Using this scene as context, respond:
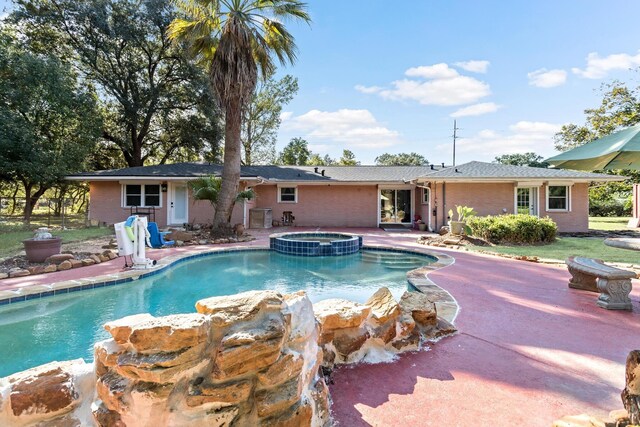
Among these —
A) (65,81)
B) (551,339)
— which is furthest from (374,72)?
(551,339)

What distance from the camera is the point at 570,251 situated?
10078mm

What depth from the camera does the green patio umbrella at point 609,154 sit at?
308cm

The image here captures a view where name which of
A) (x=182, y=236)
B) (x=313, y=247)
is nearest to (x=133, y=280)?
(x=182, y=236)

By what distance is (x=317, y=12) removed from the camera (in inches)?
517

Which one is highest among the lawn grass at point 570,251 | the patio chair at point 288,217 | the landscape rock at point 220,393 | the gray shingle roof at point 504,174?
the gray shingle roof at point 504,174

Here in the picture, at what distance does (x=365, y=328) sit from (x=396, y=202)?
54.3 feet

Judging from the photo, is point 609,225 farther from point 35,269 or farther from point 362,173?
point 35,269

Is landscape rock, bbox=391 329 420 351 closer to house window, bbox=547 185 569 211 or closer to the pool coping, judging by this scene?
the pool coping

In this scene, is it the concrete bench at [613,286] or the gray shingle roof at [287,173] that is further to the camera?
the gray shingle roof at [287,173]

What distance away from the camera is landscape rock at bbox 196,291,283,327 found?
207 centimetres

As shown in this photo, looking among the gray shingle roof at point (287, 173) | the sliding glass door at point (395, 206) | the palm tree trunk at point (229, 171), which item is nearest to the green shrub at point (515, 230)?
the gray shingle roof at point (287, 173)

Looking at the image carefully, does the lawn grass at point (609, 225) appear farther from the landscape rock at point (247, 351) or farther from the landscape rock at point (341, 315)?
the landscape rock at point (247, 351)

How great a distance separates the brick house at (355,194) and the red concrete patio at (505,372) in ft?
35.7

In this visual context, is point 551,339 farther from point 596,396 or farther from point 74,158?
point 74,158
